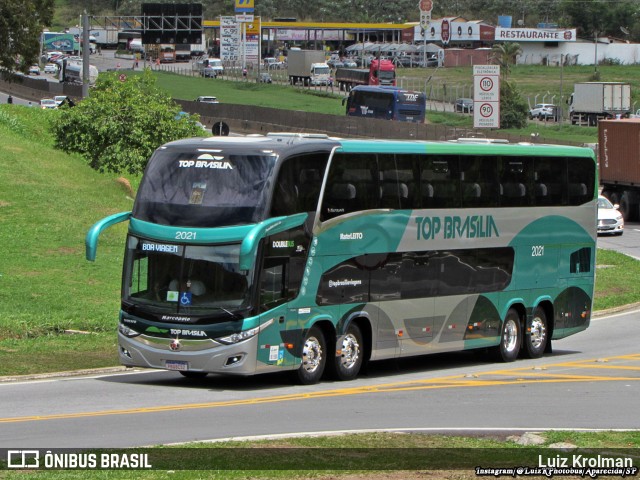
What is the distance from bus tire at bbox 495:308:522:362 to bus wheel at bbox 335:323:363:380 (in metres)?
4.41

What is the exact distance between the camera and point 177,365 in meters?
18.2

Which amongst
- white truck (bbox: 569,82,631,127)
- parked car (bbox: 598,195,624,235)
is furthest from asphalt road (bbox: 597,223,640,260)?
white truck (bbox: 569,82,631,127)

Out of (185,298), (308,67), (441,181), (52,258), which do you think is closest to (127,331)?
(185,298)

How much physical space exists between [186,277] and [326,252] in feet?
7.93

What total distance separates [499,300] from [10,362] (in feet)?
30.4

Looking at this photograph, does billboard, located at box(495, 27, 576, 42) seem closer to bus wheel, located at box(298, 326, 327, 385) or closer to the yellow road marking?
the yellow road marking

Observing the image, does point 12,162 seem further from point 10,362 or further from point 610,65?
point 610,65

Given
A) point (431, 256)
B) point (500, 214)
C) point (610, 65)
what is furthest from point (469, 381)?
point (610, 65)

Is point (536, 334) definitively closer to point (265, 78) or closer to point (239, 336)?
point (239, 336)

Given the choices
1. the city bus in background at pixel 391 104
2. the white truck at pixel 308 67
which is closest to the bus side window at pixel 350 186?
the city bus in background at pixel 391 104

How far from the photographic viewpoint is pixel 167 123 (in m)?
45.7

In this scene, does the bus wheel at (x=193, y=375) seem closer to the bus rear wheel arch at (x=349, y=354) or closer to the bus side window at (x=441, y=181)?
the bus rear wheel arch at (x=349, y=354)

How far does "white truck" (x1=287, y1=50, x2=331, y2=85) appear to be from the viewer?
413 feet

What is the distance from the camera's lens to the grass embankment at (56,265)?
22.6 m
